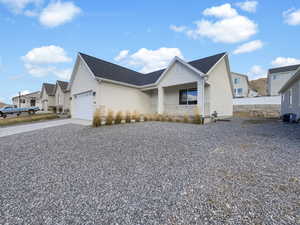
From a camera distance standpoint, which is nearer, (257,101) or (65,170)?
(65,170)

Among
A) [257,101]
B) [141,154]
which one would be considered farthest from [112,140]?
[257,101]

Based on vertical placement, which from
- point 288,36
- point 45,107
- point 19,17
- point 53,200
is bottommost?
point 53,200

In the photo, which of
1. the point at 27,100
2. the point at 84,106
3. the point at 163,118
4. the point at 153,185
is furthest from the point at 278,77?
the point at 27,100

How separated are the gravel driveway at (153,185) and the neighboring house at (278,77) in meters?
31.3

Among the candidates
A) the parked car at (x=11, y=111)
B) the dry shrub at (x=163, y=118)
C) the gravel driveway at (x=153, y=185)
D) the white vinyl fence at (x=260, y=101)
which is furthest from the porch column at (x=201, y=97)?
the parked car at (x=11, y=111)

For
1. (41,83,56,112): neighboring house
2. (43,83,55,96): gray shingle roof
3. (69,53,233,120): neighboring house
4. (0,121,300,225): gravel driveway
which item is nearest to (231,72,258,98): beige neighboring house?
(69,53,233,120): neighboring house

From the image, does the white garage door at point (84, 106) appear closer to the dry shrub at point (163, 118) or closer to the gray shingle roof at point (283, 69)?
the dry shrub at point (163, 118)

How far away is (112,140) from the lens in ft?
16.5

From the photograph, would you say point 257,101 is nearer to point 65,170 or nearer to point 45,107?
point 65,170

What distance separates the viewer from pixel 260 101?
742 inches

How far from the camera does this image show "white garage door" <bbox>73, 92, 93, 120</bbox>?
1162 centimetres

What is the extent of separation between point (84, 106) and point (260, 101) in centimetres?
2200

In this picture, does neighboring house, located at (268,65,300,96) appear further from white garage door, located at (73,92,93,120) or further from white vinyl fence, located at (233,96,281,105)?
white garage door, located at (73,92,93,120)

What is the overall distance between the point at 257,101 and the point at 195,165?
21.3m
